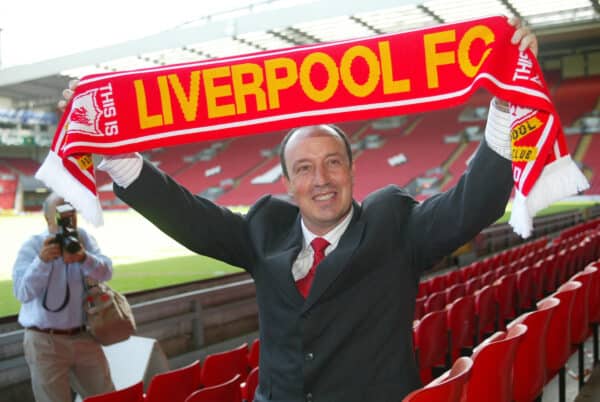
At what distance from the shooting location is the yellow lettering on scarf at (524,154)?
1.59 metres

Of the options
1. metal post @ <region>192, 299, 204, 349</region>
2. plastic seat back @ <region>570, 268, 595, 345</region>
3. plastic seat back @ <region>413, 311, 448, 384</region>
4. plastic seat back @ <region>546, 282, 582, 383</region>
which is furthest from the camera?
metal post @ <region>192, 299, 204, 349</region>

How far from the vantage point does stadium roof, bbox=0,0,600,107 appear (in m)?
19.6

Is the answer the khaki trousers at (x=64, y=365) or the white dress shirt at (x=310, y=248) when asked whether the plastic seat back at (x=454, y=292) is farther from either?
the white dress shirt at (x=310, y=248)

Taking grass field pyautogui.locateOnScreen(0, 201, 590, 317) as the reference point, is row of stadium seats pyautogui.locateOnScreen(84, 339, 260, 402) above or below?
above

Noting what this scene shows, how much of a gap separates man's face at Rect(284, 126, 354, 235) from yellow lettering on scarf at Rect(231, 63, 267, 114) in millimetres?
369

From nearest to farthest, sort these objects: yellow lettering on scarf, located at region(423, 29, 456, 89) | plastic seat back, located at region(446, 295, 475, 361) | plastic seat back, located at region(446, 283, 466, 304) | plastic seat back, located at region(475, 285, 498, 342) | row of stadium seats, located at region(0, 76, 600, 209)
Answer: yellow lettering on scarf, located at region(423, 29, 456, 89), plastic seat back, located at region(446, 295, 475, 361), plastic seat back, located at region(475, 285, 498, 342), plastic seat back, located at region(446, 283, 466, 304), row of stadium seats, located at region(0, 76, 600, 209)

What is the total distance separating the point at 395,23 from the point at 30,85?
21662mm

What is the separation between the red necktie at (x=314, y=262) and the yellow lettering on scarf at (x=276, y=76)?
1.80 ft

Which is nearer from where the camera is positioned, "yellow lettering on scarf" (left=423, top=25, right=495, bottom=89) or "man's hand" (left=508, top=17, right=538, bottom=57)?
"man's hand" (left=508, top=17, right=538, bottom=57)

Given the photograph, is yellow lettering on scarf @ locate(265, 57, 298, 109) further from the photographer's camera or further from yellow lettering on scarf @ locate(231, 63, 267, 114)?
the photographer's camera

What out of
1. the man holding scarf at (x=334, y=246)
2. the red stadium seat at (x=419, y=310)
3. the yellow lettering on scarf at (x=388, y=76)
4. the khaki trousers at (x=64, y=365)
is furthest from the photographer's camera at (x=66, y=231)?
the red stadium seat at (x=419, y=310)

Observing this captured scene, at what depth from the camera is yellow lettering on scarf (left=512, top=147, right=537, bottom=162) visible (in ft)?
5.20

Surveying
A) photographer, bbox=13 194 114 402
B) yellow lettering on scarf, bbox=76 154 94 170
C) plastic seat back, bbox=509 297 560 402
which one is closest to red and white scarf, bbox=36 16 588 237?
yellow lettering on scarf, bbox=76 154 94 170

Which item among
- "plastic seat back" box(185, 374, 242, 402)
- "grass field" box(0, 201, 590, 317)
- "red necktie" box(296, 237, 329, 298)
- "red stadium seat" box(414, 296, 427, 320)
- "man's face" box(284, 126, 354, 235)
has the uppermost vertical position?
"man's face" box(284, 126, 354, 235)
